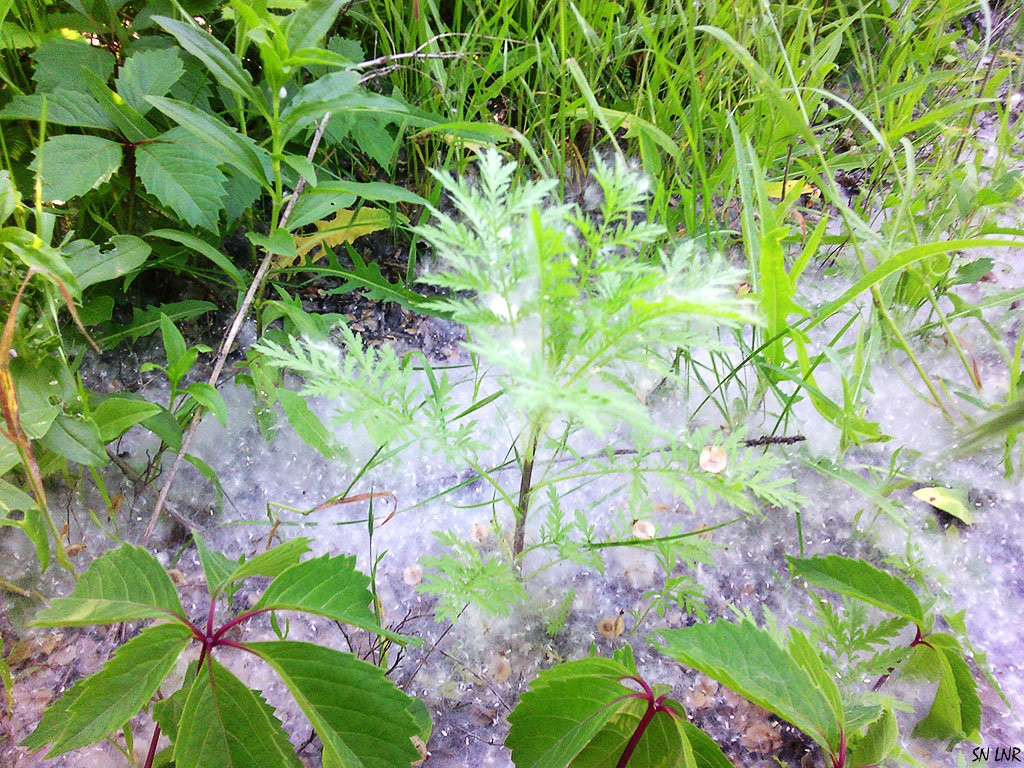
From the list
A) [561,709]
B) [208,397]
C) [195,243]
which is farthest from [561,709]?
[195,243]

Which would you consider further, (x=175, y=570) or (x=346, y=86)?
(x=175, y=570)

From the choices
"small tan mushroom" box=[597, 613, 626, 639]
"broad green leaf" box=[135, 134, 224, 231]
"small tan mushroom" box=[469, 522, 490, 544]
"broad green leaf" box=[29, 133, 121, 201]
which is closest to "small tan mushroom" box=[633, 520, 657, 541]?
"small tan mushroom" box=[597, 613, 626, 639]

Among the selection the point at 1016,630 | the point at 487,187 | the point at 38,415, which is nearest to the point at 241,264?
the point at 38,415

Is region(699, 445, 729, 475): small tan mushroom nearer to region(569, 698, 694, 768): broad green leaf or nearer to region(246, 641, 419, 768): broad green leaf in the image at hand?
region(569, 698, 694, 768): broad green leaf

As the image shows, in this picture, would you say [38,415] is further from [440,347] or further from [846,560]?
[846,560]

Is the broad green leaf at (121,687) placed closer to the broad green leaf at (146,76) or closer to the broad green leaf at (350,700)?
the broad green leaf at (350,700)

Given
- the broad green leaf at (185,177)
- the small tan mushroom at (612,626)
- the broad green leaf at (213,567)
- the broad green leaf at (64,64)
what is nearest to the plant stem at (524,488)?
the small tan mushroom at (612,626)
